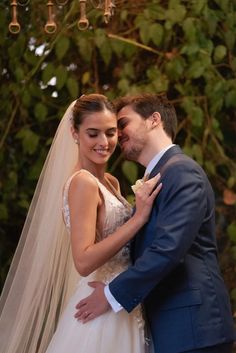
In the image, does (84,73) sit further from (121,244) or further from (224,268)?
(121,244)

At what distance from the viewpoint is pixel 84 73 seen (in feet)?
14.4

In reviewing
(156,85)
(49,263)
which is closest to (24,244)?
(49,263)

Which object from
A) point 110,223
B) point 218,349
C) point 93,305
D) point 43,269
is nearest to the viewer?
point 218,349

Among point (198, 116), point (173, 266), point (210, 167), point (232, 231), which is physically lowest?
point (232, 231)

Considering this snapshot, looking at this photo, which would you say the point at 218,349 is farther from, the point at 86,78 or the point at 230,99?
the point at 86,78

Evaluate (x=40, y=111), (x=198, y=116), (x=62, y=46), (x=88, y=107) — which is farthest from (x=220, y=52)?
(x=88, y=107)

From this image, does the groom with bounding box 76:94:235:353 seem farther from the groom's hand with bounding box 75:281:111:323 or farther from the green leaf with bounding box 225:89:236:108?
the green leaf with bounding box 225:89:236:108

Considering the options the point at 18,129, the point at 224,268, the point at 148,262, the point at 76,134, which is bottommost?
the point at 224,268

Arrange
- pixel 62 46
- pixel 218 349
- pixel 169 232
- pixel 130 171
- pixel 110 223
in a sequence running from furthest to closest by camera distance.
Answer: pixel 62 46 → pixel 130 171 → pixel 110 223 → pixel 218 349 → pixel 169 232

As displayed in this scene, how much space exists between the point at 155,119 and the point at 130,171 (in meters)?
1.34

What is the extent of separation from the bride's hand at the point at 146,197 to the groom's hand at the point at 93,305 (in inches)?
10.3

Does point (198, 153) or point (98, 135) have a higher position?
point (98, 135)

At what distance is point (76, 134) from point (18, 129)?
156 cm

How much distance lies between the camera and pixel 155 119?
9.21 feet
